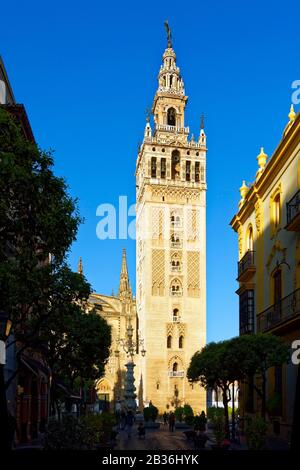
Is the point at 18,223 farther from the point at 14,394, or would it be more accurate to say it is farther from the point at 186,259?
the point at 186,259

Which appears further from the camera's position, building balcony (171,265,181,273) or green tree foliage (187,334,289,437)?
building balcony (171,265,181,273)

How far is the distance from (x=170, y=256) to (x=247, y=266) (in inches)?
1638

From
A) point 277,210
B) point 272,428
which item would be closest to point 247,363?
point 272,428

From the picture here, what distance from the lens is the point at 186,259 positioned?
76.6 metres

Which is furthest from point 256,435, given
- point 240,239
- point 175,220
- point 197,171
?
point 197,171

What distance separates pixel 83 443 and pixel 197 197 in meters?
62.1

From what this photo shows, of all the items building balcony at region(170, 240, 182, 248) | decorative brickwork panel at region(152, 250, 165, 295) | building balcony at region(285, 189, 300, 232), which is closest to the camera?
building balcony at region(285, 189, 300, 232)

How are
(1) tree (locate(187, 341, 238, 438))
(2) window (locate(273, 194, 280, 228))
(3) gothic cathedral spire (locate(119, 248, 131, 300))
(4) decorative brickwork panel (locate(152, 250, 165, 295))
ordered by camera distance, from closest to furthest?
(1) tree (locate(187, 341, 238, 438))
(2) window (locate(273, 194, 280, 228))
(4) decorative brickwork panel (locate(152, 250, 165, 295))
(3) gothic cathedral spire (locate(119, 248, 131, 300))

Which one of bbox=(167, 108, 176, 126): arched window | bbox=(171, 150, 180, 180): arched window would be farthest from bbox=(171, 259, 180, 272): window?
bbox=(167, 108, 176, 126): arched window

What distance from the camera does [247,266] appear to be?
34.6 meters

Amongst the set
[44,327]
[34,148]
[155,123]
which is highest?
[155,123]

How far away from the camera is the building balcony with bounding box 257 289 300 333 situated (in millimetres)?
25125

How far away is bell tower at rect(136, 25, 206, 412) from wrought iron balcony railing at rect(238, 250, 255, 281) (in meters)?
37.8

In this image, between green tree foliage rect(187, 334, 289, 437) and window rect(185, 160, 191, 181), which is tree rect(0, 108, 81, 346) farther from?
window rect(185, 160, 191, 181)
